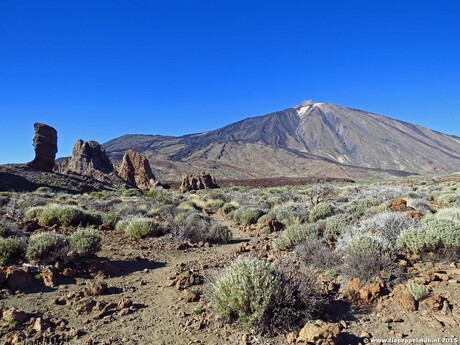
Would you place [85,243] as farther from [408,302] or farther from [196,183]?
[196,183]

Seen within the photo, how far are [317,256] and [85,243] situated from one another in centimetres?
421

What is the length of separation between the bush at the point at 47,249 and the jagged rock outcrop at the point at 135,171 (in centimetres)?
3942

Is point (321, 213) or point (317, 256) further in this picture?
point (321, 213)

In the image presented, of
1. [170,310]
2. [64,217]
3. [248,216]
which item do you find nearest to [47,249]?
[170,310]

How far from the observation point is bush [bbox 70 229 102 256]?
653 cm

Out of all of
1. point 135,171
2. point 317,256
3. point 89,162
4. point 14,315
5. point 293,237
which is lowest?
point 14,315

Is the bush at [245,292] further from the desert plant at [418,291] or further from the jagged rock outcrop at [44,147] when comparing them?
the jagged rock outcrop at [44,147]

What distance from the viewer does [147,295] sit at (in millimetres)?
5242

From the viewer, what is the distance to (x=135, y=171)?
47.7 m

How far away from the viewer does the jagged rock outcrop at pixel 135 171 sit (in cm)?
4614

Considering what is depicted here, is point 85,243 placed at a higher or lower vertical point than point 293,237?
higher

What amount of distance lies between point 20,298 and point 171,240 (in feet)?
13.9

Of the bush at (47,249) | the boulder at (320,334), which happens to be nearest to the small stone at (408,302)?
the boulder at (320,334)

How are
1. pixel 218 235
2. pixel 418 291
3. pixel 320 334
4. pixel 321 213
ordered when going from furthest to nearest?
pixel 321 213, pixel 218 235, pixel 418 291, pixel 320 334
